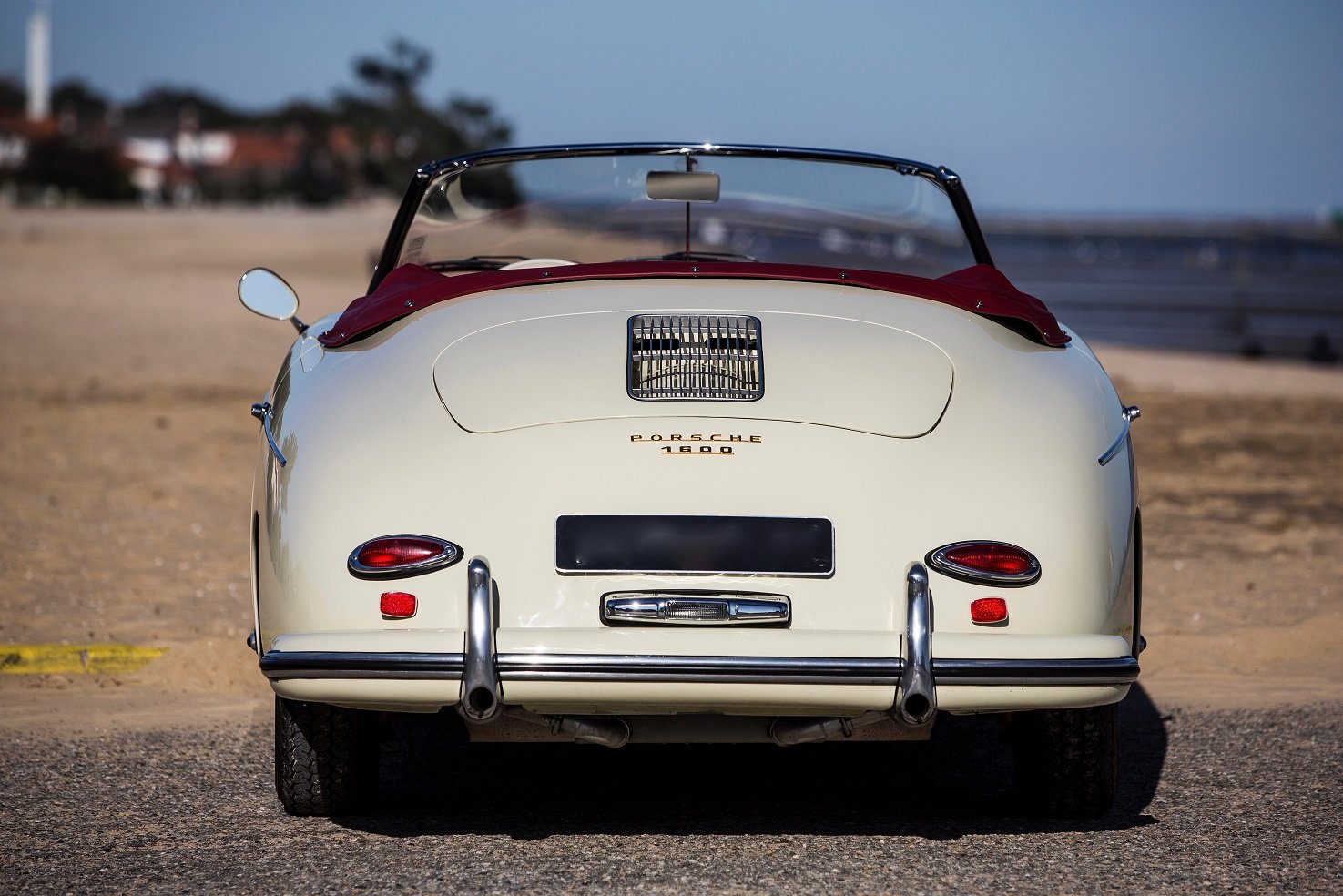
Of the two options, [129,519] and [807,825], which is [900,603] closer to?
[807,825]

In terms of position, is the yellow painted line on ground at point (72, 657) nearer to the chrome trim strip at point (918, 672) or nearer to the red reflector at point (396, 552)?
the red reflector at point (396, 552)

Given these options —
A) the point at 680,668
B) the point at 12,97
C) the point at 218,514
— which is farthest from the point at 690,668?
the point at 12,97

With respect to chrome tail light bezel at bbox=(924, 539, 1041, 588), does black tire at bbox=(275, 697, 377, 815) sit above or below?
below

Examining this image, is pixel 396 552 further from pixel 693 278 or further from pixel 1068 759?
pixel 1068 759

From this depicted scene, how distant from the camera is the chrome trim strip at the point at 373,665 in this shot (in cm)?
290

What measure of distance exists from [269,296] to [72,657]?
5.32 feet

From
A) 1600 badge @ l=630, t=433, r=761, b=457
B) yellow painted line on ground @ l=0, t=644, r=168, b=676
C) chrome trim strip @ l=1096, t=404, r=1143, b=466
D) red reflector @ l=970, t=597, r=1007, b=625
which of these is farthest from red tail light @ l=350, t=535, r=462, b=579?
yellow painted line on ground @ l=0, t=644, r=168, b=676

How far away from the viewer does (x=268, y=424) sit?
11.4ft

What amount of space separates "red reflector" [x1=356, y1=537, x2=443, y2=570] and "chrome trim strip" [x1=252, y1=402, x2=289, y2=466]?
0.34m

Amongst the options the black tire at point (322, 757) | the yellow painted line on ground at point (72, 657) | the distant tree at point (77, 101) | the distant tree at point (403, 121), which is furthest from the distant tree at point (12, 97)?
the black tire at point (322, 757)

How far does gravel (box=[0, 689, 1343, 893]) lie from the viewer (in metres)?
3.08

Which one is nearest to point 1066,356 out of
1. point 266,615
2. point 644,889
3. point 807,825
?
point 807,825

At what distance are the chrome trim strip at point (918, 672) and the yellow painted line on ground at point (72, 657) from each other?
9.83ft

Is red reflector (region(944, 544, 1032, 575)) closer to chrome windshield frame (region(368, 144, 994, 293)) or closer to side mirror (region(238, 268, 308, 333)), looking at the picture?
chrome windshield frame (region(368, 144, 994, 293))
